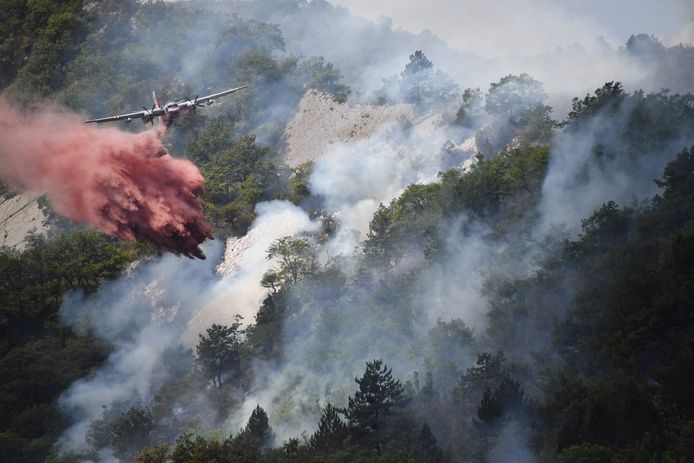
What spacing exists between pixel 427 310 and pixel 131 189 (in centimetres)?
2295

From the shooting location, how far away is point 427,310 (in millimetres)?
68875

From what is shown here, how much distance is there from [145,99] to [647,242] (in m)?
70.3

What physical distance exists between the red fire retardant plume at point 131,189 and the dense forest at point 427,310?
39.9 feet

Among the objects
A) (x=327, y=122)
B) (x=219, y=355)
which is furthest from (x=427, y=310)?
(x=327, y=122)

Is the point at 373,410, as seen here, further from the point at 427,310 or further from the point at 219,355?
the point at 219,355

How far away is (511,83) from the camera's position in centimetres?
8531

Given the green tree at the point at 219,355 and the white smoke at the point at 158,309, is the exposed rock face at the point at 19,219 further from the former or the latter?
the green tree at the point at 219,355

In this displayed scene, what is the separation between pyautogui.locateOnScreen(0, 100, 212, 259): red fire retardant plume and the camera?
56.2 metres

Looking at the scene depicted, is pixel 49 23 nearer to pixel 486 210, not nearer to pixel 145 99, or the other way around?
pixel 145 99

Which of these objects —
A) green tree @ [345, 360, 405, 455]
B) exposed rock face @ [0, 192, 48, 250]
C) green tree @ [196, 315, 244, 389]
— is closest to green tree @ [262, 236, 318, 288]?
green tree @ [196, 315, 244, 389]

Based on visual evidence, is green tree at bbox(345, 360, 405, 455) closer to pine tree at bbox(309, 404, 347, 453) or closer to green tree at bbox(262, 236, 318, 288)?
pine tree at bbox(309, 404, 347, 453)

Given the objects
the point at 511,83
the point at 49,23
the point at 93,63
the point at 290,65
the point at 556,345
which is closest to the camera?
the point at 556,345

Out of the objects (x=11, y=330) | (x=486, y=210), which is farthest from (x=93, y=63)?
(x=486, y=210)

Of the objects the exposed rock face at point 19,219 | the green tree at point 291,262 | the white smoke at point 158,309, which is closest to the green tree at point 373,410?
the green tree at point 291,262
